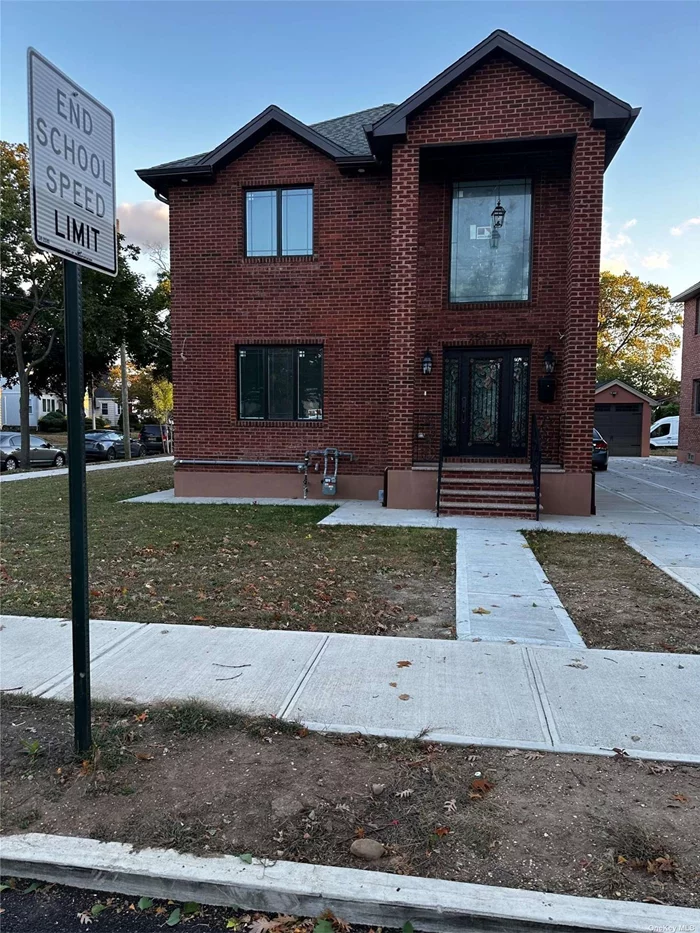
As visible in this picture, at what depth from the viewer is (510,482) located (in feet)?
35.2

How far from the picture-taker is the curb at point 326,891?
2156mm

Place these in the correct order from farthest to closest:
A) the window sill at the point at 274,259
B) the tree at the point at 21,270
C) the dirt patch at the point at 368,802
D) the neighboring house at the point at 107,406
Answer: the neighboring house at the point at 107,406 < the tree at the point at 21,270 < the window sill at the point at 274,259 < the dirt patch at the point at 368,802

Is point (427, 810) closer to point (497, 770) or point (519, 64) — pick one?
point (497, 770)

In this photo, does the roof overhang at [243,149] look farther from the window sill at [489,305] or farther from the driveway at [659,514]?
the driveway at [659,514]

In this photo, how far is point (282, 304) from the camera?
12.2 meters

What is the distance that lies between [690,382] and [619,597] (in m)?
21.3

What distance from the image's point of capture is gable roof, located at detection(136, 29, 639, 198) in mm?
9805

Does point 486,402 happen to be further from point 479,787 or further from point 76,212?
point 76,212

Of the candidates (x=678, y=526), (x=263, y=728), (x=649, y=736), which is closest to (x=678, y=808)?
(x=649, y=736)

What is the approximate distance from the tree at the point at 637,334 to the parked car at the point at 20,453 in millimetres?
35875

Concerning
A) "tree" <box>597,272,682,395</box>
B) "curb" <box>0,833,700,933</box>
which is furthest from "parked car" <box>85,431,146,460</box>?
"tree" <box>597,272,682,395</box>

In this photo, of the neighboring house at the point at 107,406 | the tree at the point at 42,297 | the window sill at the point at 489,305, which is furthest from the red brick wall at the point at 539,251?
the neighboring house at the point at 107,406

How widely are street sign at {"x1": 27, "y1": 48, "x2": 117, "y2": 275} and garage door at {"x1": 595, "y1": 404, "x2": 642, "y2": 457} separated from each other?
29.4m

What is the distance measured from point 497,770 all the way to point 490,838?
0.50 meters
